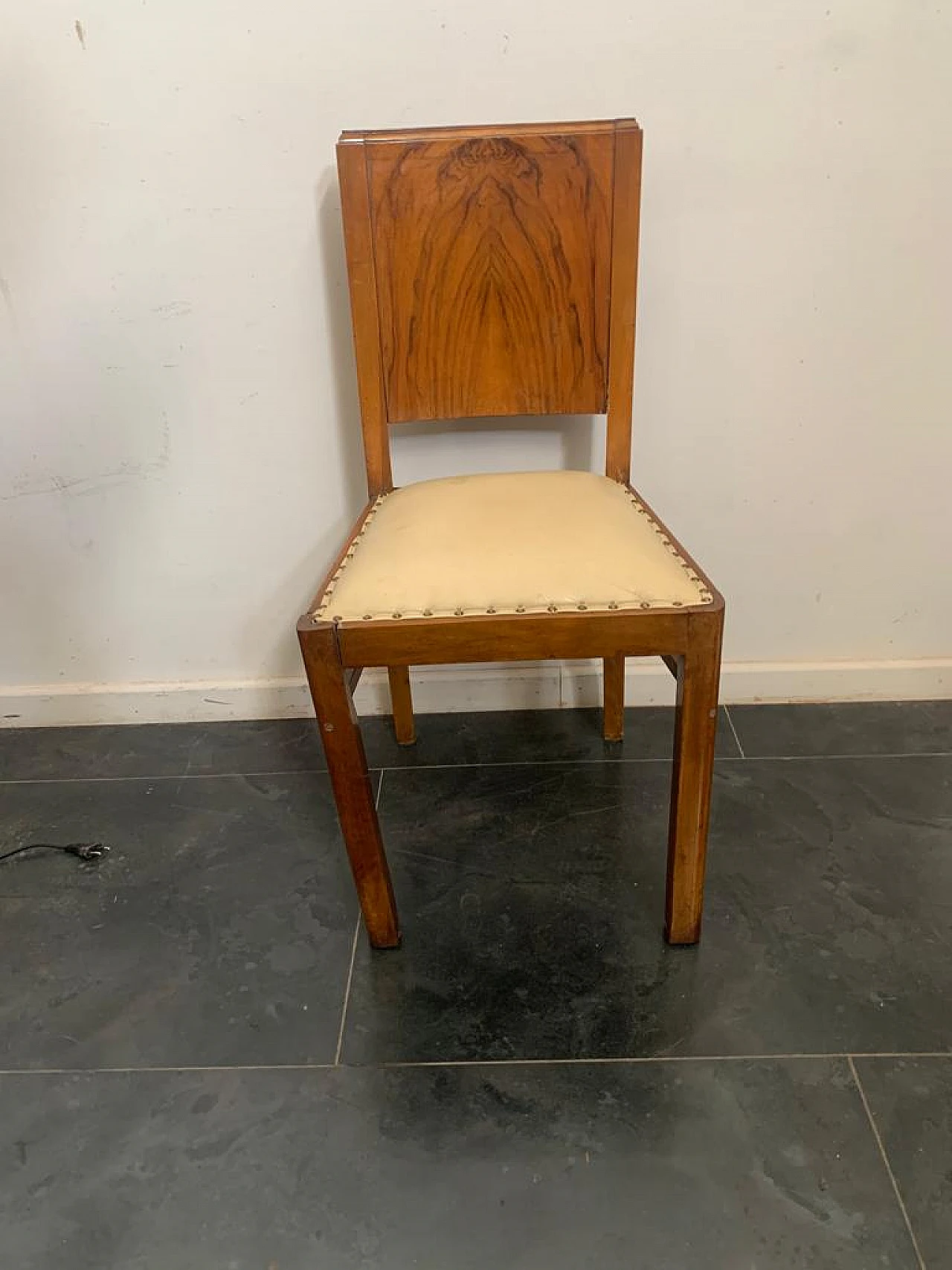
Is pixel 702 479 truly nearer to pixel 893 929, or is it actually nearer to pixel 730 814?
pixel 730 814

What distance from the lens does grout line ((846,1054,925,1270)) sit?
75cm

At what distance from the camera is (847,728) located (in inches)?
55.4

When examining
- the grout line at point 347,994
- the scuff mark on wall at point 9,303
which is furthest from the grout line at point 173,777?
the scuff mark on wall at point 9,303

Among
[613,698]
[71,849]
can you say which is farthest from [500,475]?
[71,849]

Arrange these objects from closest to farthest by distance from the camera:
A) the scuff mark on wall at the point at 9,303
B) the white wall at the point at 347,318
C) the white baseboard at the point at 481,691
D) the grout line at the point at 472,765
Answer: the white wall at the point at 347,318
the scuff mark on wall at the point at 9,303
the grout line at the point at 472,765
the white baseboard at the point at 481,691

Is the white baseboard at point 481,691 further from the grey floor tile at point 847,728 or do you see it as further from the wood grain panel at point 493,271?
the wood grain panel at point 493,271

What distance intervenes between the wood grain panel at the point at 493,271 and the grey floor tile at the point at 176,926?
63 centimetres

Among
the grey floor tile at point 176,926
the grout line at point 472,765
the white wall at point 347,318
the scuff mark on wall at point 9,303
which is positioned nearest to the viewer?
the grey floor tile at point 176,926

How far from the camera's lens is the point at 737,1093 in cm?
87

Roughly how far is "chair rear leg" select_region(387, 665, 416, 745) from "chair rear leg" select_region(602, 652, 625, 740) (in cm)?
31

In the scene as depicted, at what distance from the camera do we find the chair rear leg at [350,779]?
88 centimetres

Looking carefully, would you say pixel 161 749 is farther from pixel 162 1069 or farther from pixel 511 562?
pixel 511 562

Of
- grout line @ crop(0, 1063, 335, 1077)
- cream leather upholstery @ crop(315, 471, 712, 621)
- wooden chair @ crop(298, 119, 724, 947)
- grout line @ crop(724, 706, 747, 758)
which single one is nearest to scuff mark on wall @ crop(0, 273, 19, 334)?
wooden chair @ crop(298, 119, 724, 947)

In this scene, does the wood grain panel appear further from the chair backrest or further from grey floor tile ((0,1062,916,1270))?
grey floor tile ((0,1062,916,1270))
